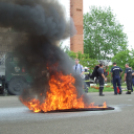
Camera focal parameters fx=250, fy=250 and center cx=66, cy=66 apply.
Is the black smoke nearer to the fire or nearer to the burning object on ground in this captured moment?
the burning object on ground

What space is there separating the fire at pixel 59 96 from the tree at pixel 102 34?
41.7 m

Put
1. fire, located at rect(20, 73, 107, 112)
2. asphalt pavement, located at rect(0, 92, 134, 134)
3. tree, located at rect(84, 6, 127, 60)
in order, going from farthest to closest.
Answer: tree, located at rect(84, 6, 127, 60) → fire, located at rect(20, 73, 107, 112) → asphalt pavement, located at rect(0, 92, 134, 134)

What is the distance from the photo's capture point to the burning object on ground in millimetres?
6879

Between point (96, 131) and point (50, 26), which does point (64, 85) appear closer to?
point (50, 26)

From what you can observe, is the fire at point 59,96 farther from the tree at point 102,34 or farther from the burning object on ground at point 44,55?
the tree at point 102,34

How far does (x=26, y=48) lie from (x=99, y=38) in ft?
141

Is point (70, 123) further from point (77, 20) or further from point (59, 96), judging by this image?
point (77, 20)

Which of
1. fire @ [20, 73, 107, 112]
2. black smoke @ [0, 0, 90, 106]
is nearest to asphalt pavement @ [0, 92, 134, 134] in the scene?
fire @ [20, 73, 107, 112]

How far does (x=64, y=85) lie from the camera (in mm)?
6949

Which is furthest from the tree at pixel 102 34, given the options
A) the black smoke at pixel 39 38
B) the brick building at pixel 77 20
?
the black smoke at pixel 39 38

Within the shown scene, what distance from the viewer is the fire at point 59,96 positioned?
686 cm

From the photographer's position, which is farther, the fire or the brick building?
the brick building

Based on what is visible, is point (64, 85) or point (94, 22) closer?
point (64, 85)

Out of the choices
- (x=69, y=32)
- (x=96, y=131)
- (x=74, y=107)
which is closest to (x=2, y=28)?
(x=69, y=32)
